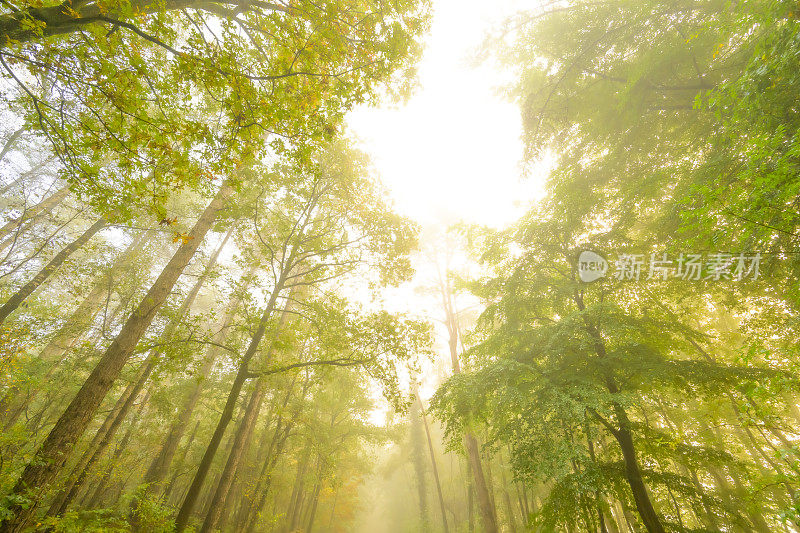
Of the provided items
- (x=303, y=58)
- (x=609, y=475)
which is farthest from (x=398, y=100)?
(x=609, y=475)

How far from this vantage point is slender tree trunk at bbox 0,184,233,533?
467 centimetres

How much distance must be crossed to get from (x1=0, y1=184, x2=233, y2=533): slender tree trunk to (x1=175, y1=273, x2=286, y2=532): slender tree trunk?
214cm

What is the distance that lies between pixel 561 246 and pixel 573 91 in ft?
14.7

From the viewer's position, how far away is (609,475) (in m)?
6.69

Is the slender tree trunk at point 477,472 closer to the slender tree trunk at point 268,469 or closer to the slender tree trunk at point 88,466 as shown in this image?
the slender tree trunk at point 268,469

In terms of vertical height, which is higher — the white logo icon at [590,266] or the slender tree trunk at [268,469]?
the white logo icon at [590,266]

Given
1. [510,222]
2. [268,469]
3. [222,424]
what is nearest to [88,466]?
[268,469]

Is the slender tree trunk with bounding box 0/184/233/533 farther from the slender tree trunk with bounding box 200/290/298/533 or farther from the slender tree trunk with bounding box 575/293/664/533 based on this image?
the slender tree trunk with bounding box 575/293/664/533

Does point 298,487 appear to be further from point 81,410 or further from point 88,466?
point 81,410

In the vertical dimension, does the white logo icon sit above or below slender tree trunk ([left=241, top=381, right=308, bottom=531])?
above

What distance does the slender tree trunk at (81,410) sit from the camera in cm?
467

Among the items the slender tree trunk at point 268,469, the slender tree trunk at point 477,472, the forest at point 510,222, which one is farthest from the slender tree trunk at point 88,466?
the slender tree trunk at point 477,472

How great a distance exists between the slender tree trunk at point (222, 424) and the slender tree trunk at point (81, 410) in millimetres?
2143

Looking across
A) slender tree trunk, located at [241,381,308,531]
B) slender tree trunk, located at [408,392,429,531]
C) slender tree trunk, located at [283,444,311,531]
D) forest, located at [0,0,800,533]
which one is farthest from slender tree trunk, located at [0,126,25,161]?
slender tree trunk, located at [408,392,429,531]
